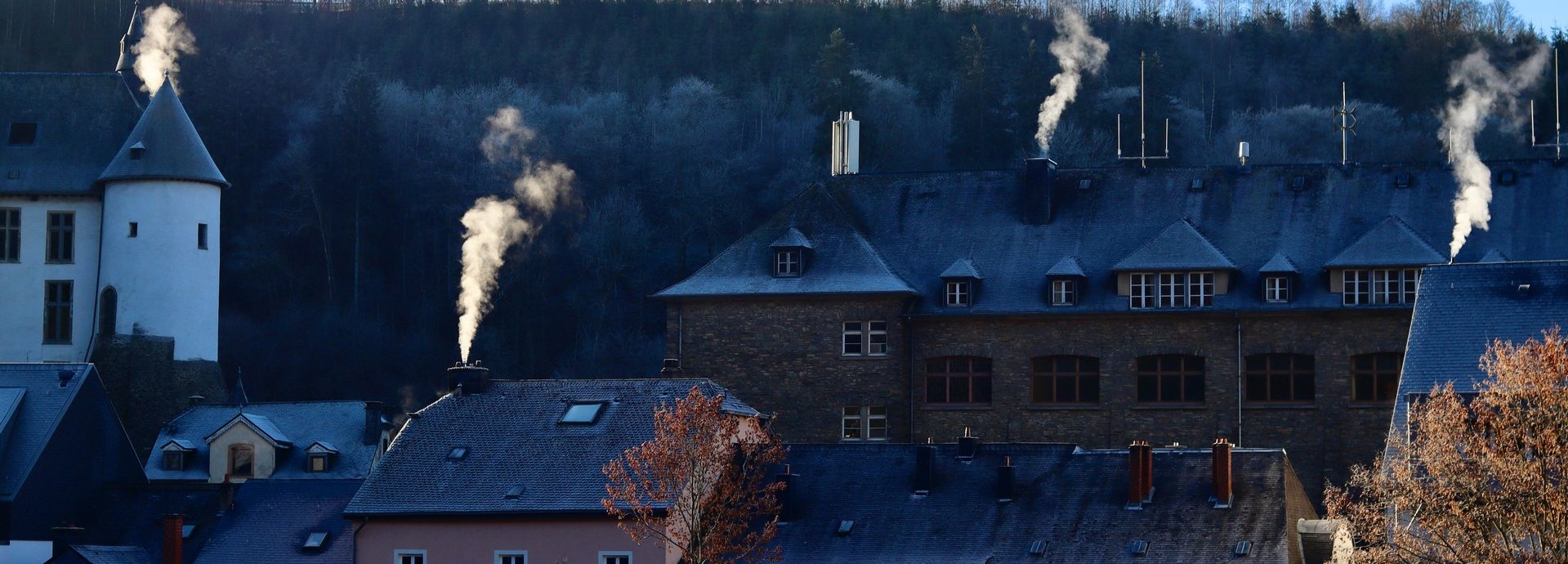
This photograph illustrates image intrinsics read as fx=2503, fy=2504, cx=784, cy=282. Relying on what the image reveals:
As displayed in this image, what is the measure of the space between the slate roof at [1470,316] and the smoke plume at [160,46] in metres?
34.5

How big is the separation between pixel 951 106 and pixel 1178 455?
45683 millimetres

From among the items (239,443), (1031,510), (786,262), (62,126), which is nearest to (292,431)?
(239,443)

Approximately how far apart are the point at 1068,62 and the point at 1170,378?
2101cm

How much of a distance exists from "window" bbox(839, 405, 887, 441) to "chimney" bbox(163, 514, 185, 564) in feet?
45.5

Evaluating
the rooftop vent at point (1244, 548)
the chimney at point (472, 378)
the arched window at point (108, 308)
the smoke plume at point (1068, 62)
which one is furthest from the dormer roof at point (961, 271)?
the arched window at point (108, 308)

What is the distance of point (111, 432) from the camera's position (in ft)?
158

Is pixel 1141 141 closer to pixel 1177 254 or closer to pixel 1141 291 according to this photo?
pixel 1177 254

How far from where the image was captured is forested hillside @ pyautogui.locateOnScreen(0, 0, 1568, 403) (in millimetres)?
77812

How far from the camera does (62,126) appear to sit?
60875 millimetres

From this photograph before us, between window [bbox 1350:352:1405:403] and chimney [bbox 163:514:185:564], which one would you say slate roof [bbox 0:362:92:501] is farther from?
window [bbox 1350:352:1405:403]

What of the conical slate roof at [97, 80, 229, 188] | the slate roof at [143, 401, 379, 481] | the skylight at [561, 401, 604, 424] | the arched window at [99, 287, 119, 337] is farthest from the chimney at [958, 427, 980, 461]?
the arched window at [99, 287, 119, 337]

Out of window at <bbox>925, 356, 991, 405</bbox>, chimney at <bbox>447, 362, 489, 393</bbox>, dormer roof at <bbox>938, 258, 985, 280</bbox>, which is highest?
dormer roof at <bbox>938, 258, 985, 280</bbox>

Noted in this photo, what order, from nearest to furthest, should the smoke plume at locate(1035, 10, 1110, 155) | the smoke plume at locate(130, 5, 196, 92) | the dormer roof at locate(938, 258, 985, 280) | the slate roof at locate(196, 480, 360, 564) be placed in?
1. the slate roof at locate(196, 480, 360, 564)
2. the dormer roof at locate(938, 258, 985, 280)
3. the smoke plume at locate(1035, 10, 1110, 155)
4. the smoke plume at locate(130, 5, 196, 92)

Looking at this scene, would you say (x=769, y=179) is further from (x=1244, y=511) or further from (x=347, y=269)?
(x=1244, y=511)
